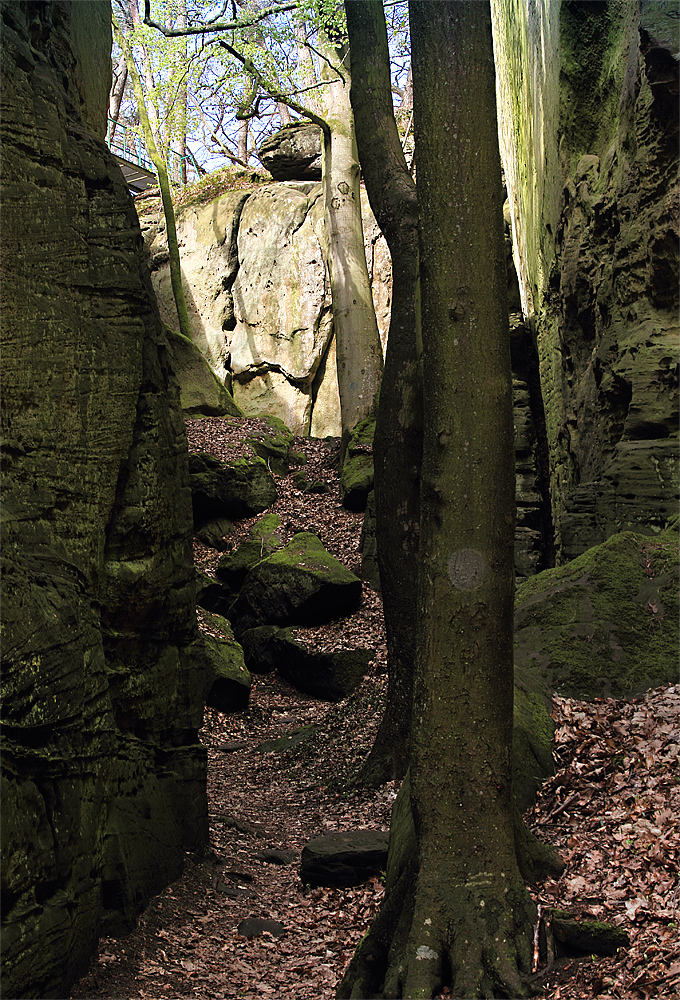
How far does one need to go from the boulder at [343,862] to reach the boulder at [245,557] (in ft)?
20.9

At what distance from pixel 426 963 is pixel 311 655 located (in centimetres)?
606

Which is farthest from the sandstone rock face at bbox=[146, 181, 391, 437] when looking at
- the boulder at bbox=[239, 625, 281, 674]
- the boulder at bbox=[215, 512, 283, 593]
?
the boulder at bbox=[239, 625, 281, 674]

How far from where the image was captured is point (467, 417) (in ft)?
12.2

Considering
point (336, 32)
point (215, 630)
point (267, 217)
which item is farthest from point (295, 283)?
point (215, 630)

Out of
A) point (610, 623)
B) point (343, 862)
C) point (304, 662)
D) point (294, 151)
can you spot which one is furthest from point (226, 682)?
point (294, 151)

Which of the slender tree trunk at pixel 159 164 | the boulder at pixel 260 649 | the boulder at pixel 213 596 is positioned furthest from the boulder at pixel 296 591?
the slender tree trunk at pixel 159 164

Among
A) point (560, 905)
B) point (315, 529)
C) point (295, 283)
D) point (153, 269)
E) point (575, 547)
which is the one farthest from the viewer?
point (153, 269)

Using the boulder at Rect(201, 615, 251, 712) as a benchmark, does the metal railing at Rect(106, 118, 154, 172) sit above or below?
above

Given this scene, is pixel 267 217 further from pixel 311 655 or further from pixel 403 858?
pixel 403 858

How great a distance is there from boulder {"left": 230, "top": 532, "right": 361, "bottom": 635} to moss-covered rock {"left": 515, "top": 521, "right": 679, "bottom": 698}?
3.93 metres

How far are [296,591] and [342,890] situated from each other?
17.8 feet

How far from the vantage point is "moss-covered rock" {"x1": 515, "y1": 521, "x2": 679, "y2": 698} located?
545 centimetres

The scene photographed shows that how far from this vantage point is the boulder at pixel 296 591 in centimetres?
996

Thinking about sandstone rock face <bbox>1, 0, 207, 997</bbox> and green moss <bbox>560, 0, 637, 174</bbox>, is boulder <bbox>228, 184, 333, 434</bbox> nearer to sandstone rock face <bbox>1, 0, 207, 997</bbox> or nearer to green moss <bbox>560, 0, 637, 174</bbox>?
green moss <bbox>560, 0, 637, 174</bbox>
